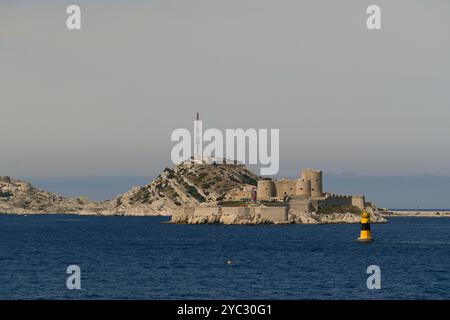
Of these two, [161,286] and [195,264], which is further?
[195,264]

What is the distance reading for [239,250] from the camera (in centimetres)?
10175

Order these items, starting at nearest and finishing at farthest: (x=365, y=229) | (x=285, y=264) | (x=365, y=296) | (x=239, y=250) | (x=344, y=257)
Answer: (x=365, y=296) < (x=285, y=264) < (x=344, y=257) < (x=239, y=250) < (x=365, y=229)

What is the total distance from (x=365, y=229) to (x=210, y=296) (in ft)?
236

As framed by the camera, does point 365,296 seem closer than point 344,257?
Yes

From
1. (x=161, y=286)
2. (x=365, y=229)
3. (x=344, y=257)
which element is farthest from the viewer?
(x=365, y=229)

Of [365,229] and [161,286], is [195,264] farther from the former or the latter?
[365,229]

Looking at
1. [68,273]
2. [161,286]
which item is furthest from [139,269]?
[161,286]

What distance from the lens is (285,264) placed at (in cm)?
7706

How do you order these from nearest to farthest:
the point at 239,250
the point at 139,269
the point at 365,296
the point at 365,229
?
1. the point at 365,296
2. the point at 139,269
3. the point at 239,250
4. the point at 365,229

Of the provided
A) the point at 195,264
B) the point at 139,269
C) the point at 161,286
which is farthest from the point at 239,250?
the point at 161,286

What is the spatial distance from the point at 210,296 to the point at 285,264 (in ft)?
86.0
